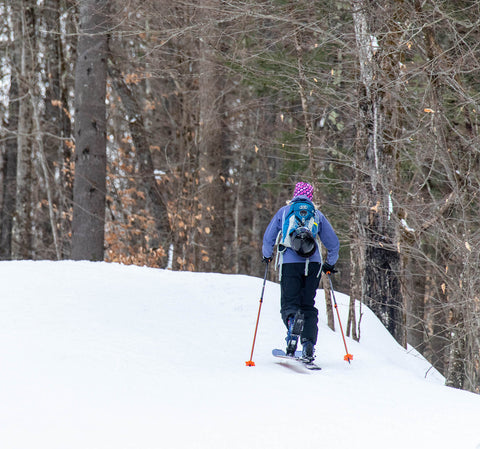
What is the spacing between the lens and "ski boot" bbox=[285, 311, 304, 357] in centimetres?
709

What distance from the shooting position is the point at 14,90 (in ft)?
67.1

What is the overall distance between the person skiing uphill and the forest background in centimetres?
171

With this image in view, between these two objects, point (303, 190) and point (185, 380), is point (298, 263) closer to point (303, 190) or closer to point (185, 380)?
point (303, 190)

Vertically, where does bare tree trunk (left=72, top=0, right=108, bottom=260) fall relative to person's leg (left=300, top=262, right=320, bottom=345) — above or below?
above

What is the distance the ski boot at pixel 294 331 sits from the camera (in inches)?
279

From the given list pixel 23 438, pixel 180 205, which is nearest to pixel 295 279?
pixel 23 438

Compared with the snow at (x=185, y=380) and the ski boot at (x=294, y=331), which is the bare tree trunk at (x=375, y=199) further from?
the ski boot at (x=294, y=331)

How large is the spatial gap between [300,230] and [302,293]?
721 mm

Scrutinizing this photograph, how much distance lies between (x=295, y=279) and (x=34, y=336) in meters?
2.72

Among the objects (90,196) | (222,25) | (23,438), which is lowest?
(23,438)

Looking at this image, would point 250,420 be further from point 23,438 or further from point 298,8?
point 298,8

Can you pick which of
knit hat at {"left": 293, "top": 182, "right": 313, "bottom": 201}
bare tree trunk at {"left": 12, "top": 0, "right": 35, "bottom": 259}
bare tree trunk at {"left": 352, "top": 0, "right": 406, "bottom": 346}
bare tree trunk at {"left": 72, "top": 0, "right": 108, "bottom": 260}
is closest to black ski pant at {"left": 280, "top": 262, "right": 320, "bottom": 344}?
knit hat at {"left": 293, "top": 182, "right": 313, "bottom": 201}

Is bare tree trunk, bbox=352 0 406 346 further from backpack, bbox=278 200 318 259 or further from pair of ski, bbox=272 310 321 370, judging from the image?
pair of ski, bbox=272 310 321 370

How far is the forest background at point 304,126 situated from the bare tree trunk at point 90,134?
0.03m
